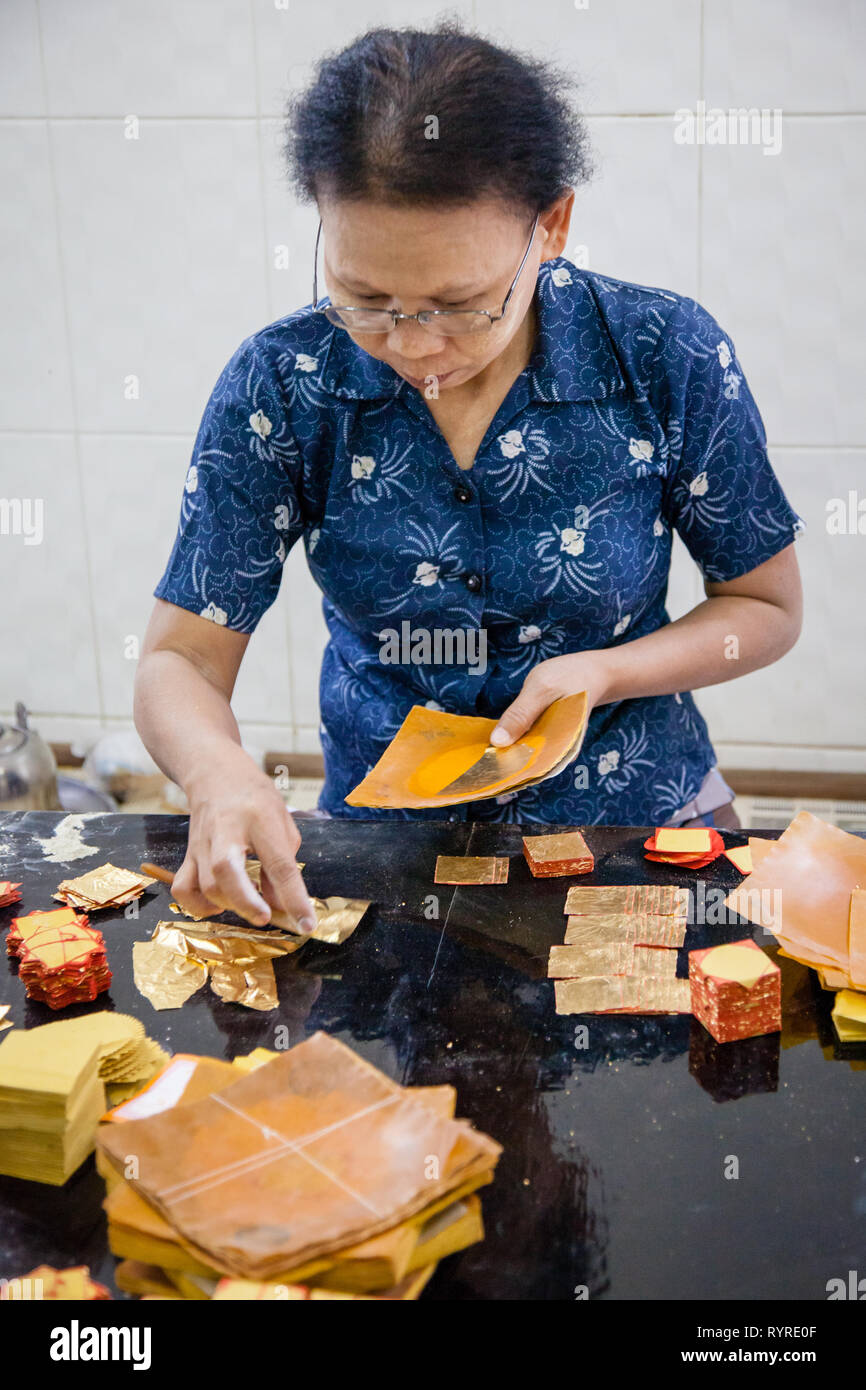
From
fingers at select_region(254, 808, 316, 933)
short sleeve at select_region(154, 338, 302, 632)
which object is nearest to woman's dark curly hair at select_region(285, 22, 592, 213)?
short sleeve at select_region(154, 338, 302, 632)

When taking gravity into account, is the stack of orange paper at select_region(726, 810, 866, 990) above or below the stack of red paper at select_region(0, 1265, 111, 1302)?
above

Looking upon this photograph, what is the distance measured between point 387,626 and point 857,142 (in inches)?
67.7

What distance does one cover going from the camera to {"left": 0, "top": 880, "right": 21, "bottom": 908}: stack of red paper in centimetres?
125

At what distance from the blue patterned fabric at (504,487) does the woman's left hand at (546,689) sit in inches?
4.6

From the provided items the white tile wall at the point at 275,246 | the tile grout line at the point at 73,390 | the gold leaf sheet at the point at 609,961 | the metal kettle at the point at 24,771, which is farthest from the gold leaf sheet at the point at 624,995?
the tile grout line at the point at 73,390

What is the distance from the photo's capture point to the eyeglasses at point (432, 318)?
122cm

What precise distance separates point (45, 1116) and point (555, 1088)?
1.27ft

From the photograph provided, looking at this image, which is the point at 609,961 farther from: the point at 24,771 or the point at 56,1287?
the point at 24,771

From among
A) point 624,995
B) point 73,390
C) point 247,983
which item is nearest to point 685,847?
point 624,995

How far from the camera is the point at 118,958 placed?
3.81 ft

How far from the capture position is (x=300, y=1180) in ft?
2.72

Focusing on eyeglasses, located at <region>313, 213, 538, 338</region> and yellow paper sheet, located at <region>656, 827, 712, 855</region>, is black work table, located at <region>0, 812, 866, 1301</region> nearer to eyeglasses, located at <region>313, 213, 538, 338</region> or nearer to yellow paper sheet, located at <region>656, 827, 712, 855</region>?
yellow paper sheet, located at <region>656, 827, 712, 855</region>

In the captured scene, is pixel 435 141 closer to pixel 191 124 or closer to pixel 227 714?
pixel 227 714

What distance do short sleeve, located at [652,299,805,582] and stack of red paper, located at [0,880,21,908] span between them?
90cm
